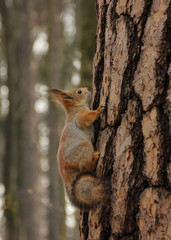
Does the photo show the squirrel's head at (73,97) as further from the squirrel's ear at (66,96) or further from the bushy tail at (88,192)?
the bushy tail at (88,192)

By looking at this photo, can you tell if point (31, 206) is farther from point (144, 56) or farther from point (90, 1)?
point (144, 56)

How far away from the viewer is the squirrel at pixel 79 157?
2.02 meters

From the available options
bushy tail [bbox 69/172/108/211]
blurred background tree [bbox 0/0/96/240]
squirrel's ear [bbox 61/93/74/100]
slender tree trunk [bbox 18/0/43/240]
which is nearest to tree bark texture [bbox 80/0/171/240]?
bushy tail [bbox 69/172/108/211]

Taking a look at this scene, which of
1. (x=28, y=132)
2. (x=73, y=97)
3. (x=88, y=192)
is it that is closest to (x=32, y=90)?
(x=28, y=132)

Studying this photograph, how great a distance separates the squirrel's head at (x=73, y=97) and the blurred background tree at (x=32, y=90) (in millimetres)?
857

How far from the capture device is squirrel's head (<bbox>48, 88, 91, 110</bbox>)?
3.53m

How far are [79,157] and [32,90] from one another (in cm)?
752

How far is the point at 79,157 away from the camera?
2549mm

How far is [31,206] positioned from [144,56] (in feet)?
28.2

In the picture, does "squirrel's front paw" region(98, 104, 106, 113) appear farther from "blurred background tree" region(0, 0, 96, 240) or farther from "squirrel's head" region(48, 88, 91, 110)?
"blurred background tree" region(0, 0, 96, 240)

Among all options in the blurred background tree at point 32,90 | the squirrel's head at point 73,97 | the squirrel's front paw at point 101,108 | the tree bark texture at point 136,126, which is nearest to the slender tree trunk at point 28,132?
the blurred background tree at point 32,90

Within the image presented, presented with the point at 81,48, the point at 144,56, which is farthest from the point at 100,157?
the point at 81,48

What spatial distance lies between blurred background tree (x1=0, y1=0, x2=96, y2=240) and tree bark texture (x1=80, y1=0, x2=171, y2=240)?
246 cm

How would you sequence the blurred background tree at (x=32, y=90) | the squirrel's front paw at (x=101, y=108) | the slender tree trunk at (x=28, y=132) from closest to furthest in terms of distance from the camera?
the squirrel's front paw at (x=101, y=108), the blurred background tree at (x=32, y=90), the slender tree trunk at (x=28, y=132)
